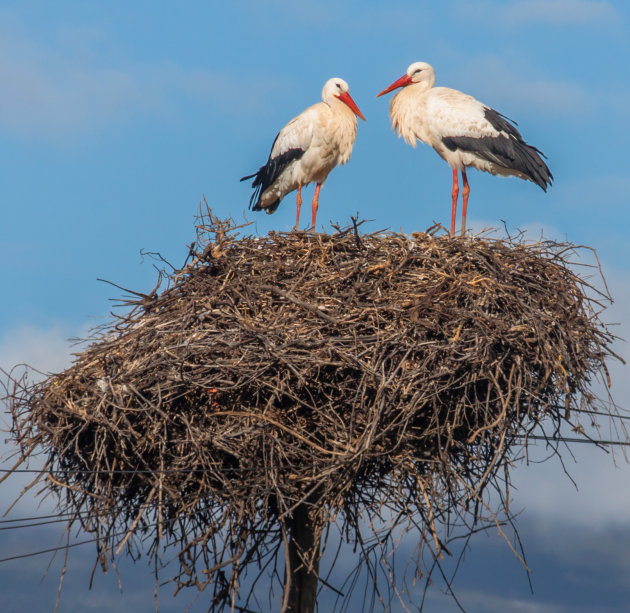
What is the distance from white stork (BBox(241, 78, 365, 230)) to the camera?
10195 millimetres

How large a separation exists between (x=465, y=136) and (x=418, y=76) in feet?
3.88

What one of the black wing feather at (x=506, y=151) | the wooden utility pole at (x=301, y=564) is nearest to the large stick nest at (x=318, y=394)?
the wooden utility pole at (x=301, y=564)

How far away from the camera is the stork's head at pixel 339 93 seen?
1048 cm

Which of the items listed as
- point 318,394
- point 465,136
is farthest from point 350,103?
point 318,394

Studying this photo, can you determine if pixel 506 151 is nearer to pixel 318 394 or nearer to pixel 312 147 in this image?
pixel 312 147

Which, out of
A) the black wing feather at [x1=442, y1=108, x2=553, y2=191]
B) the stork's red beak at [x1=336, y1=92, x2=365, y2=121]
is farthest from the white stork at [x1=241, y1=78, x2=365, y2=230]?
the black wing feather at [x1=442, y1=108, x2=553, y2=191]

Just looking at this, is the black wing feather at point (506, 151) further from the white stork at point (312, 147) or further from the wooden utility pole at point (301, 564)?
the wooden utility pole at point (301, 564)

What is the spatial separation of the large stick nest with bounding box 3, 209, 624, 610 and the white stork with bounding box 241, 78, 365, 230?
10.4 feet

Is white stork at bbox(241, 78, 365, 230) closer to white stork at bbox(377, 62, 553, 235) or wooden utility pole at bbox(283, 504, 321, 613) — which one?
white stork at bbox(377, 62, 553, 235)

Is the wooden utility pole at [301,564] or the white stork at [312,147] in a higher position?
the white stork at [312,147]

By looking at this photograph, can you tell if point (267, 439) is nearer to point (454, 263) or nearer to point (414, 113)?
point (454, 263)

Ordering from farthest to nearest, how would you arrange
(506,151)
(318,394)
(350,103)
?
1. (350,103)
2. (506,151)
3. (318,394)

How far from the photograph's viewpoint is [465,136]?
970 centimetres

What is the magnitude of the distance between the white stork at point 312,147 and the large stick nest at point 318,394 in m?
3.17
